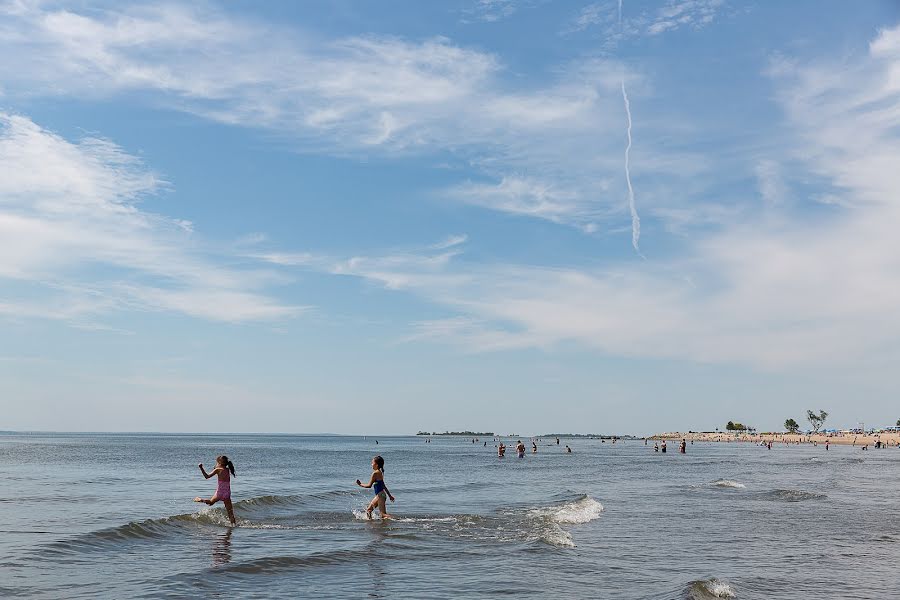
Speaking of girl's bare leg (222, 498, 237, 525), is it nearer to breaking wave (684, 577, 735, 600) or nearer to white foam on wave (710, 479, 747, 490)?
breaking wave (684, 577, 735, 600)

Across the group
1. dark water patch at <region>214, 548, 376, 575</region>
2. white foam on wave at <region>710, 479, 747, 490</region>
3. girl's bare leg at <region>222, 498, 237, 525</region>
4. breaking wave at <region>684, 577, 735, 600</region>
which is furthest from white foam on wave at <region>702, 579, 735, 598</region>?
white foam on wave at <region>710, 479, 747, 490</region>

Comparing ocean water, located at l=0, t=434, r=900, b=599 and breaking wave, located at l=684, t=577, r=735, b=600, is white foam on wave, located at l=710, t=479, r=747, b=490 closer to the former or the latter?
ocean water, located at l=0, t=434, r=900, b=599

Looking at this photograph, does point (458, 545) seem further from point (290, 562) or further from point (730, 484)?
point (730, 484)

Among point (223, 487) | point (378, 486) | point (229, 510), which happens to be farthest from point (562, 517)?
point (223, 487)

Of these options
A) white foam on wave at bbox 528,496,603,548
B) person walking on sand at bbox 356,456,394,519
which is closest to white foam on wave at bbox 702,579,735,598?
white foam on wave at bbox 528,496,603,548

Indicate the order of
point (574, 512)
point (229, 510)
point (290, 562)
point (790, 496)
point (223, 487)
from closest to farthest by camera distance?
point (290, 562) < point (223, 487) < point (229, 510) < point (574, 512) < point (790, 496)

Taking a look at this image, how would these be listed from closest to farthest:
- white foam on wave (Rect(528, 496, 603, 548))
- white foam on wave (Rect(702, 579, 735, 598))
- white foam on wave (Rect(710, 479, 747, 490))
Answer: white foam on wave (Rect(702, 579, 735, 598)), white foam on wave (Rect(528, 496, 603, 548)), white foam on wave (Rect(710, 479, 747, 490))

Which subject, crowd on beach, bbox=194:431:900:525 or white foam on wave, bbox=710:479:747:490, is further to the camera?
white foam on wave, bbox=710:479:747:490

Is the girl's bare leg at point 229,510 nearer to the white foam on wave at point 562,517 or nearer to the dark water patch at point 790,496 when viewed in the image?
the white foam on wave at point 562,517

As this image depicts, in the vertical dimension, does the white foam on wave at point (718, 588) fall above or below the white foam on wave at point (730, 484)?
above

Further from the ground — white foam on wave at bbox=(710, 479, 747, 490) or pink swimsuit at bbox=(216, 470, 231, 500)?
pink swimsuit at bbox=(216, 470, 231, 500)

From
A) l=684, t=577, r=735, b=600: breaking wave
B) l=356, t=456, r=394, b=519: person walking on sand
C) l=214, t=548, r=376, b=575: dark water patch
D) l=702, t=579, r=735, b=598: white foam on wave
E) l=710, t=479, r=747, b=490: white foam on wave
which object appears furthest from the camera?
l=710, t=479, r=747, b=490: white foam on wave

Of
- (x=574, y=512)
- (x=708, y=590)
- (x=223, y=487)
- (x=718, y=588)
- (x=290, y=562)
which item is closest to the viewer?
(x=708, y=590)

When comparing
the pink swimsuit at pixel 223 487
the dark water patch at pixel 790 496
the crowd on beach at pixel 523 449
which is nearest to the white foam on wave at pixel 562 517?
the crowd on beach at pixel 523 449
